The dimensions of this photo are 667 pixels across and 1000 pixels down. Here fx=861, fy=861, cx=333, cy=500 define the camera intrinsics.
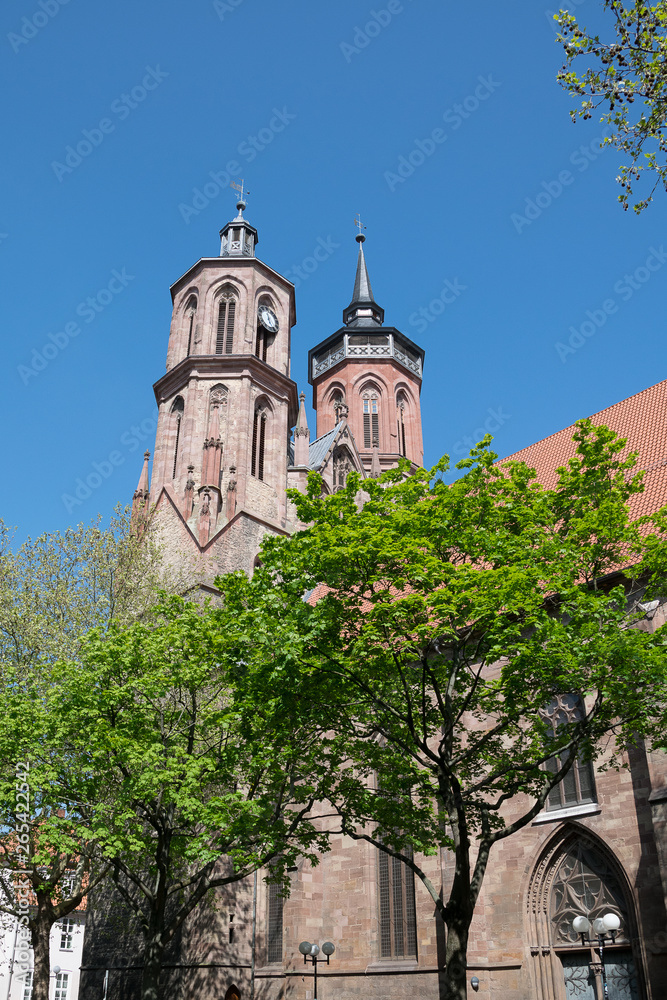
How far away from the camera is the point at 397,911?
2211cm

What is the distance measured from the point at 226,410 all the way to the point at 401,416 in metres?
20.1

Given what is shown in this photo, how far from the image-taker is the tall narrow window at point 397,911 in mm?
21547

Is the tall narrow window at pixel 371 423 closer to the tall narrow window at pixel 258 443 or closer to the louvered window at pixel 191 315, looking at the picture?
the louvered window at pixel 191 315

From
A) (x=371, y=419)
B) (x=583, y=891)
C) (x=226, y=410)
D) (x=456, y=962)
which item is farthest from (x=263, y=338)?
(x=456, y=962)

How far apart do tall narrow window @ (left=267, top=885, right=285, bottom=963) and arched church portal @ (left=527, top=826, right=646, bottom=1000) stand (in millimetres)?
9465

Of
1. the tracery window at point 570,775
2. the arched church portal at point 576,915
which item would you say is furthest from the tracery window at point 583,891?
the tracery window at point 570,775

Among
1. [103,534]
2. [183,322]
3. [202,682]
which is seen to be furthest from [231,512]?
[202,682]

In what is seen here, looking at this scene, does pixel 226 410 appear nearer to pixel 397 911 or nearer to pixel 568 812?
pixel 397 911

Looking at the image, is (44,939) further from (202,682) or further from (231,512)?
(231,512)

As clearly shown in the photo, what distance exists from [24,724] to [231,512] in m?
14.7

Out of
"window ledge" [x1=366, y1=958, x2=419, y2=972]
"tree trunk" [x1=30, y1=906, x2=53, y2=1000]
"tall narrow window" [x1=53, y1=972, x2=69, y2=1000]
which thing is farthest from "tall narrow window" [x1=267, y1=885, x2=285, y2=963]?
"tall narrow window" [x1=53, y1=972, x2=69, y2=1000]

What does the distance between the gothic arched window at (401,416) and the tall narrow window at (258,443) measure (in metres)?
17.3

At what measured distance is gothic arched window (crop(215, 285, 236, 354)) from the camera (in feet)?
119

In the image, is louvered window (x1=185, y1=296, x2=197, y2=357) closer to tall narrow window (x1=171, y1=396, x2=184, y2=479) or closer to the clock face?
the clock face
